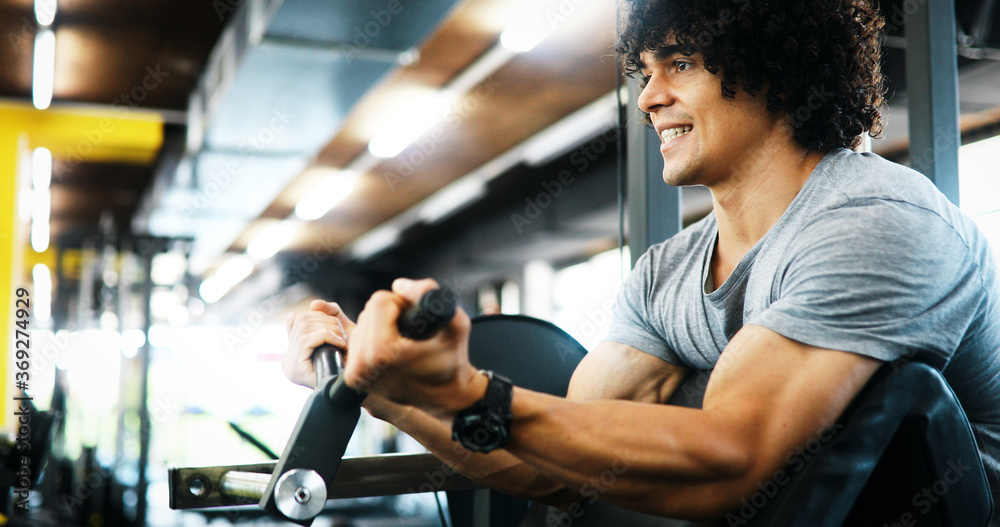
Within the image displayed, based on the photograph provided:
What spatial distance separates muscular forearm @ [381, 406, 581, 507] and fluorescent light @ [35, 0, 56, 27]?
3.63m

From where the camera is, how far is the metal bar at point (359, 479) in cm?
104

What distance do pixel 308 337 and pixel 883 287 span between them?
0.69 meters

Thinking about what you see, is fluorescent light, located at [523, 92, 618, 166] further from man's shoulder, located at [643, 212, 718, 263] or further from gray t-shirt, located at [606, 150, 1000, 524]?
gray t-shirt, located at [606, 150, 1000, 524]

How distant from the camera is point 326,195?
7.27m

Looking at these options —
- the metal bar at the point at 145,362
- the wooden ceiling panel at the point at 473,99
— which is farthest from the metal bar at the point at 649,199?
the metal bar at the point at 145,362

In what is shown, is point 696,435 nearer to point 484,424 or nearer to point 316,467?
point 484,424

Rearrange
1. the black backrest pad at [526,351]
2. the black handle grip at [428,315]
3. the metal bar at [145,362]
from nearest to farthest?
1. the black handle grip at [428,315]
2. the black backrest pad at [526,351]
3. the metal bar at [145,362]

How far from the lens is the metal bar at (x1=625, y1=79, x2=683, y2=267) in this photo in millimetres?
1708

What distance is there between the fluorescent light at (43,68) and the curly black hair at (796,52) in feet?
13.1

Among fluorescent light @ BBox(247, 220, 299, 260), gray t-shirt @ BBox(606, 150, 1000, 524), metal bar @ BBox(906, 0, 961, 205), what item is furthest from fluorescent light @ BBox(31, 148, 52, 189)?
gray t-shirt @ BBox(606, 150, 1000, 524)

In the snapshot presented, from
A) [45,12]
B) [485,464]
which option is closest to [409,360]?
[485,464]

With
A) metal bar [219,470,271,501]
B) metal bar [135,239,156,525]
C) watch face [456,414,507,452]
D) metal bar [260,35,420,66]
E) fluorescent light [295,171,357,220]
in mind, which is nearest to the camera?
watch face [456,414,507,452]

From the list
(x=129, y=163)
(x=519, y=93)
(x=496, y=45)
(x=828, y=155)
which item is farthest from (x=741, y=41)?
(x=129, y=163)

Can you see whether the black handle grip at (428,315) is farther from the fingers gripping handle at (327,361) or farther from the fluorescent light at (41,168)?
the fluorescent light at (41,168)
